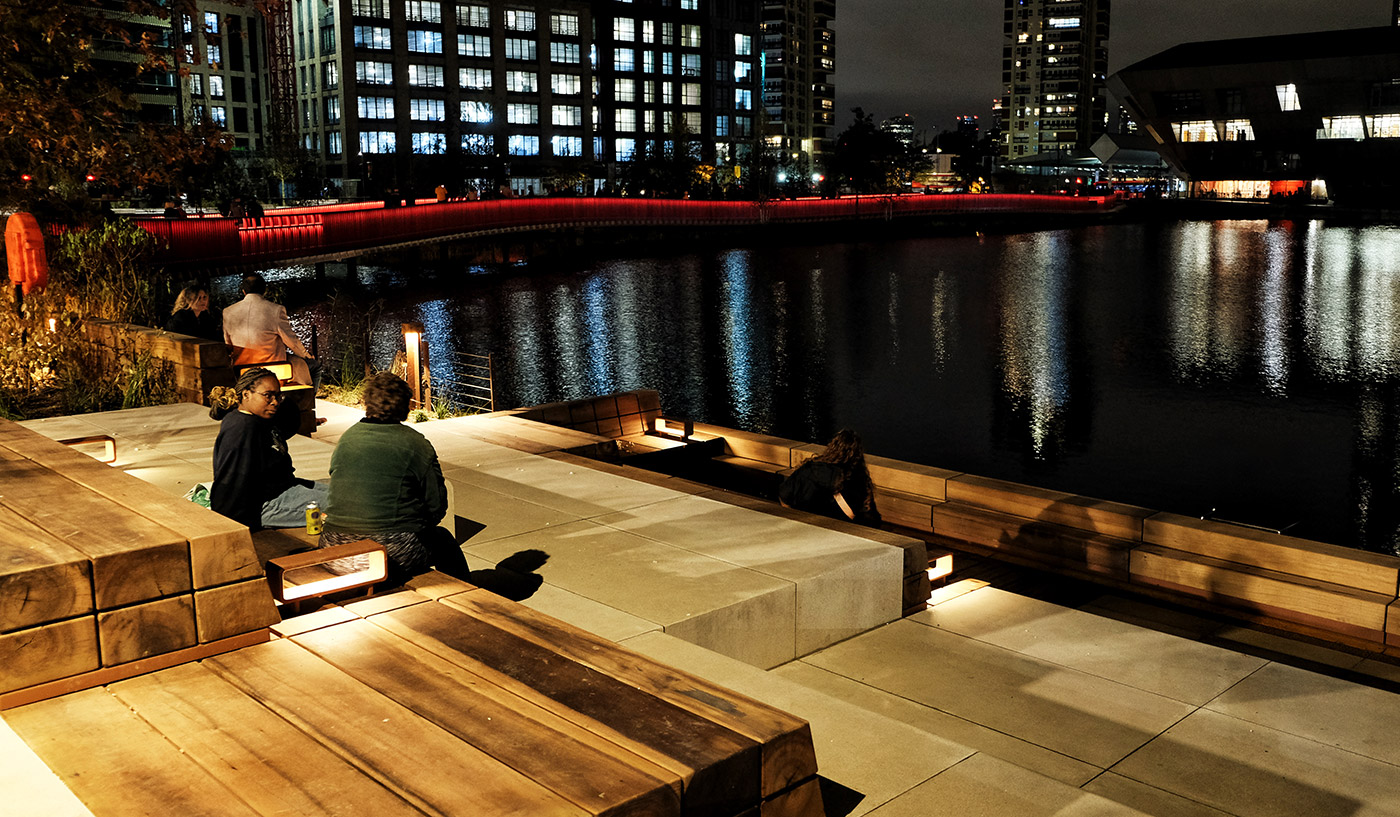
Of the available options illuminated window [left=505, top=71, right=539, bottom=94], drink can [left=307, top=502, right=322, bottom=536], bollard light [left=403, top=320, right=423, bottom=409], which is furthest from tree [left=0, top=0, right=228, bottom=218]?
illuminated window [left=505, top=71, right=539, bottom=94]

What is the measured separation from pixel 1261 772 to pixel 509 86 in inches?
4017

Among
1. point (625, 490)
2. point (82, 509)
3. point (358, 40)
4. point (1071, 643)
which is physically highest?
point (358, 40)

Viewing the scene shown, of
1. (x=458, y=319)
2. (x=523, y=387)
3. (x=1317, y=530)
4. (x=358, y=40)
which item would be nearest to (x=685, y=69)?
(x=358, y=40)

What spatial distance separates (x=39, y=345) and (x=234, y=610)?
34.3ft

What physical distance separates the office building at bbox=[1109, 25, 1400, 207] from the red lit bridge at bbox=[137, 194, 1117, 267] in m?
33.9

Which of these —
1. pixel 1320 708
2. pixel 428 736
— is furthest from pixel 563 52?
pixel 428 736

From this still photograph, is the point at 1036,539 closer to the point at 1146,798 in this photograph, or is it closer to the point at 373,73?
the point at 1146,798

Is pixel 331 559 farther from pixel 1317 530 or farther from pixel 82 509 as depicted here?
pixel 1317 530

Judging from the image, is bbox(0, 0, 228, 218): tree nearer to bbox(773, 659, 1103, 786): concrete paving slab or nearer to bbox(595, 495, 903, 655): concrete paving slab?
bbox(595, 495, 903, 655): concrete paving slab

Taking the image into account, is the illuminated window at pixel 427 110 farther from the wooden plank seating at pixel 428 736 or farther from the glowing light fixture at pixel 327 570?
the wooden plank seating at pixel 428 736

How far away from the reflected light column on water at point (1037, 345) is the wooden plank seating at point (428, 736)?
15.9 metres

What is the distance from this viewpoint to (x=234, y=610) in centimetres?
431

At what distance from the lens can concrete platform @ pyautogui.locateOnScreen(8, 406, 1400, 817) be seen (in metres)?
5.00

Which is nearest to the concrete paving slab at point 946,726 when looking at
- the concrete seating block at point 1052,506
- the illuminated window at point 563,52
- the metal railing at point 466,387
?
the concrete seating block at point 1052,506
